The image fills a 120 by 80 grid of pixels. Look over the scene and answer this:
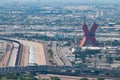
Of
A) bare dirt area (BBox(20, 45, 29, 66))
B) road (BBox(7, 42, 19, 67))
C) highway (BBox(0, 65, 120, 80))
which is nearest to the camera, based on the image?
highway (BBox(0, 65, 120, 80))

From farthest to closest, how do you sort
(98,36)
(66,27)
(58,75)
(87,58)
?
(66,27), (98,36), (87,58), (58,75)

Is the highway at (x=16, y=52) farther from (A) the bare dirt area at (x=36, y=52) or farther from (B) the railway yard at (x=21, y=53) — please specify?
(A) the bare dirt area at (x=36, y=52)

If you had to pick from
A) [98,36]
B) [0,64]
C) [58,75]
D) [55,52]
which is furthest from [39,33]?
[58,75]

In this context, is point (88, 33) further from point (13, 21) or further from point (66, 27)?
point (13, 21)

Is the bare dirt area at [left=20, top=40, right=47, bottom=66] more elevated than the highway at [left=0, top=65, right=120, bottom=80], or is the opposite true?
the bare dirt area at [left=20, top=40, right=47, bottom=66]

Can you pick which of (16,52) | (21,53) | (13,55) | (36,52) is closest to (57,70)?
(13,55)

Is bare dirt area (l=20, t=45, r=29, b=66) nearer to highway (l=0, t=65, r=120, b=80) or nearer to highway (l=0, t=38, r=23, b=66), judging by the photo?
highway (l=0, t=38, r=23, b=66)

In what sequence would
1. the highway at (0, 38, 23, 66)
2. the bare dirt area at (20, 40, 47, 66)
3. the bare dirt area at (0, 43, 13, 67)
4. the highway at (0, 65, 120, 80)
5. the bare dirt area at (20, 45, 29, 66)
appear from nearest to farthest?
the highway at (0, 65, 120, 80) < the bare dirt area at (0, 43, 13, 67) < the bare dirt area at (20, 45, 29, 66) < the highway at (0, 38, 23, 66) < the bare dirt area at (20, 40, 47, 66)

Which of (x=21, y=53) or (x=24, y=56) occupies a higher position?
(x=21, y=53)

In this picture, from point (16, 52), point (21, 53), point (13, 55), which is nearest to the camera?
point (13, 55)

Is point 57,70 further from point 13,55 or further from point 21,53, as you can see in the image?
point 21,53

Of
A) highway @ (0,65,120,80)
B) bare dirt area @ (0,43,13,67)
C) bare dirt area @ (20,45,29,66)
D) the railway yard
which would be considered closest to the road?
the railway yard
